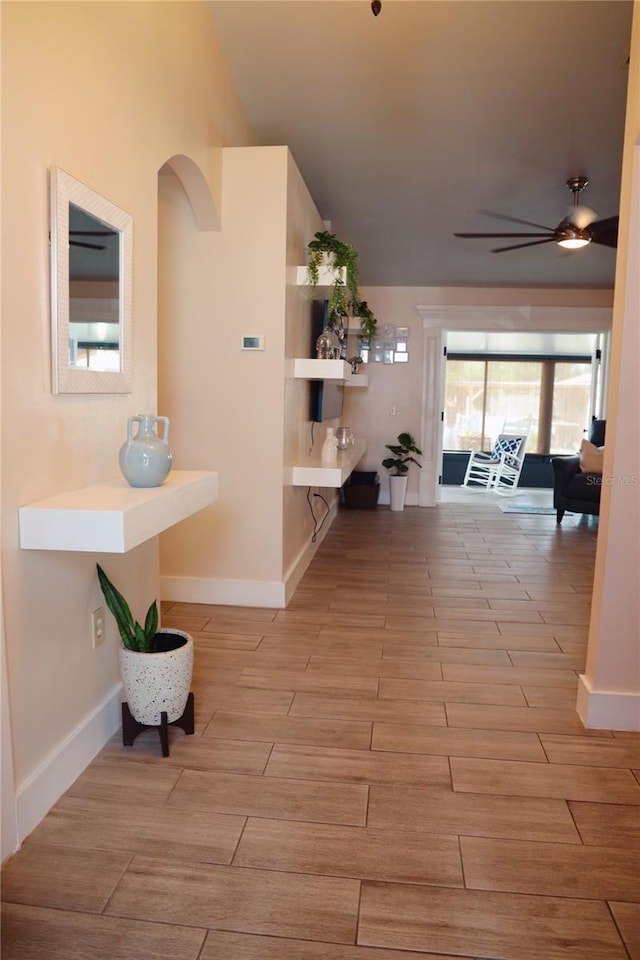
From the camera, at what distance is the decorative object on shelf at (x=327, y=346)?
14.4ft

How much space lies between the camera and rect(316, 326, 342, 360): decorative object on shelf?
4395 mm

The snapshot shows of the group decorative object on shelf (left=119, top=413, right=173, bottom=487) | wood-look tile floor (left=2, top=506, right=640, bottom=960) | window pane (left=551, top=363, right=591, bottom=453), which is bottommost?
wood-look tile floor (left=2, top=506, right=640, bottom=960)

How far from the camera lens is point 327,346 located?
4398mm

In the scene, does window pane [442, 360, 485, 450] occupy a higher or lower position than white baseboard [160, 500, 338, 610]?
higher

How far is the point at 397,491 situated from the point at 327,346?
9.97 ft

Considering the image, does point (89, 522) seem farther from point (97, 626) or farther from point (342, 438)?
point (342, 438)

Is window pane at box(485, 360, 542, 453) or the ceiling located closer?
the ceiling

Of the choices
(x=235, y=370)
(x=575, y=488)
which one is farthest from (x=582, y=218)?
(x=575, y=488)

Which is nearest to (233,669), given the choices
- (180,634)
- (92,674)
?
(180,634)

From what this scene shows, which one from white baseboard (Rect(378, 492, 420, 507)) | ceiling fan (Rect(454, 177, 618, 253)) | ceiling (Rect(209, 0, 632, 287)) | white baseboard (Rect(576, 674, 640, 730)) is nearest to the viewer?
white baseboard (Rect(576, 674, 640, 730))

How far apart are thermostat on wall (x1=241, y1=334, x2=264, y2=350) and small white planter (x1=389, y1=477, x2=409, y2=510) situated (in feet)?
12.5

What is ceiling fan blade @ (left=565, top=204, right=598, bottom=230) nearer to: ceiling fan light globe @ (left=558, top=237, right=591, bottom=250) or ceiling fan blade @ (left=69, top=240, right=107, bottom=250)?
ceiling fan light globe @ (left=558, top=237, right=591, bottom=250)

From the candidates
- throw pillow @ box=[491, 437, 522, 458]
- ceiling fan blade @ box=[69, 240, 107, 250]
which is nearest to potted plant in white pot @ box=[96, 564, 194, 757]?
ceiling fan blade @ box=[69, 240, 107, 250]

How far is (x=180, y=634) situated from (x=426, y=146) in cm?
353
